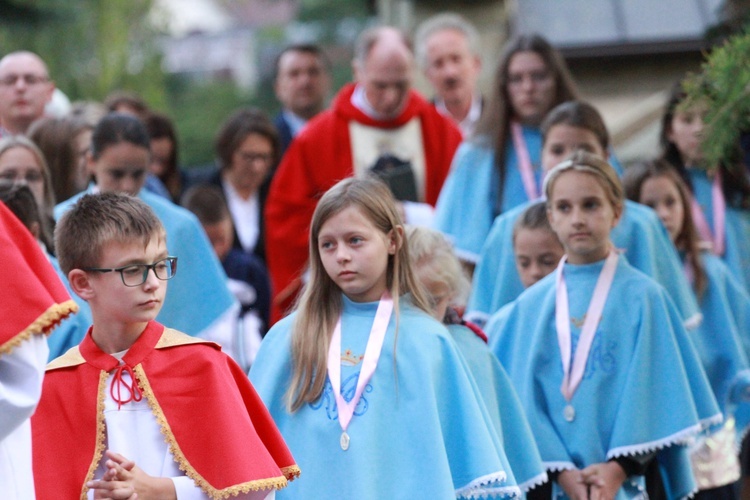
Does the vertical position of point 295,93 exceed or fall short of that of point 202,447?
it exceeds it

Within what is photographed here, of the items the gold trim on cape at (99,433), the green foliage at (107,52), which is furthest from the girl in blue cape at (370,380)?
the green foliage at (107,52)

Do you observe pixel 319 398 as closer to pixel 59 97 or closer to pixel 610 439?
pixel 610 439

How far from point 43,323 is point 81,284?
2.37ft

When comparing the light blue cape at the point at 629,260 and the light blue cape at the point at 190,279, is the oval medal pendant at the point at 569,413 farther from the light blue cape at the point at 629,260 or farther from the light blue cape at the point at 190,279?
the light blue cape at the point at 190,279

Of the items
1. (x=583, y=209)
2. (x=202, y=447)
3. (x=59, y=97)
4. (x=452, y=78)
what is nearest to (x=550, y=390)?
(x=583, y=209)

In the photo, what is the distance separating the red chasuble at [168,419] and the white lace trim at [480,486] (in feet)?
3.23

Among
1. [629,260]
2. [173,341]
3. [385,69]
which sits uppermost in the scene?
[385,69]

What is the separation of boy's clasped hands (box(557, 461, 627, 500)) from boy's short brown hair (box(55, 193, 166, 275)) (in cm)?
236

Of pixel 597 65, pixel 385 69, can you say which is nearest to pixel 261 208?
pixel 385 69

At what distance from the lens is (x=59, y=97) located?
1052cm

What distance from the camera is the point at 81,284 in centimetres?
445

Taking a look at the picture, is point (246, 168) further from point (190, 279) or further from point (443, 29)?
point (190, 279)

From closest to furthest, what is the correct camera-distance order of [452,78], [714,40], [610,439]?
[610,439] < [714,40] < [452,78]

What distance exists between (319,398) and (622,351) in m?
1.51
